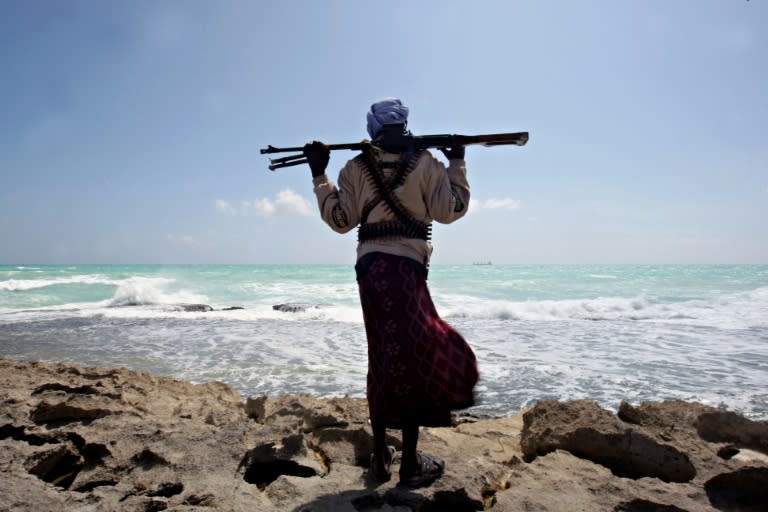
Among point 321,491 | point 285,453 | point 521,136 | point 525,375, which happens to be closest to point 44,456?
point 285,453

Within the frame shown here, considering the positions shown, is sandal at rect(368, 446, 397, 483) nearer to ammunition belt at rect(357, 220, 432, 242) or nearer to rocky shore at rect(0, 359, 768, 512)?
rocky shore at rect(0, 359, 768, 512)

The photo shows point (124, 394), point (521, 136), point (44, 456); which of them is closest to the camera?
point (44, 456)

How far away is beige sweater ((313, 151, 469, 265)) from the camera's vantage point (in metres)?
2.10

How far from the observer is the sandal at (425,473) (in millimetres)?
2053

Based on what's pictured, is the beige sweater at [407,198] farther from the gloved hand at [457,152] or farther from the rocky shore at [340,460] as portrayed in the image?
the rocky shore at [340,460]

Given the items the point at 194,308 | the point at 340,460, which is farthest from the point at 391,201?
the point at 194,308

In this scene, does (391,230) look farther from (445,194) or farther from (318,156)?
(318,156)

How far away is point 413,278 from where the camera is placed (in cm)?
207

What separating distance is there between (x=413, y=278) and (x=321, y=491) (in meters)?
1.03

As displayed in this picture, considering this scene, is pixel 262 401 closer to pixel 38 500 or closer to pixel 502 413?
pixel 38 500

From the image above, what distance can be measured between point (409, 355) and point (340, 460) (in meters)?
0.85

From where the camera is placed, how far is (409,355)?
77.6 inches

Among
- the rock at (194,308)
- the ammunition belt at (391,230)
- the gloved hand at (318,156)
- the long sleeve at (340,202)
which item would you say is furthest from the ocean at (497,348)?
the gloved hand at (318,156)

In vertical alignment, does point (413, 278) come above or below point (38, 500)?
above
